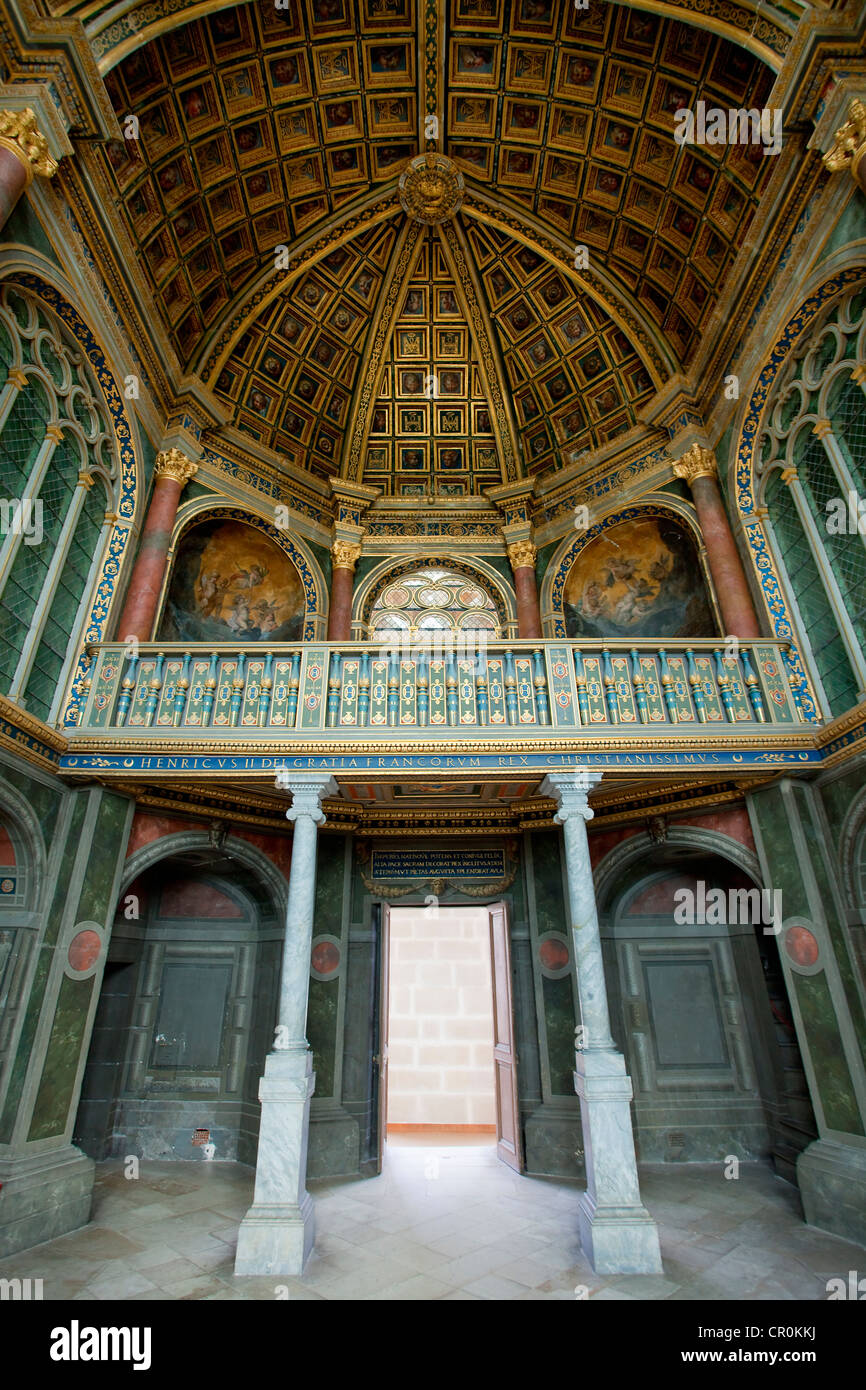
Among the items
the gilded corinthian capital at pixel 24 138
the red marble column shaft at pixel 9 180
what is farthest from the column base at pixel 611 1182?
the gilded corinthian capital at pixel 24 138

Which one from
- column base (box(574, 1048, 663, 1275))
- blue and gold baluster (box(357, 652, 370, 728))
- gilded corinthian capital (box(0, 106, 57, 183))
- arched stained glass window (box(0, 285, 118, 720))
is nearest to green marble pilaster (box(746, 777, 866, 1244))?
column base (box(574, 1048, 663, 1275))

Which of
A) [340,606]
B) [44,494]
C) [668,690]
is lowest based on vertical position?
[668,690]

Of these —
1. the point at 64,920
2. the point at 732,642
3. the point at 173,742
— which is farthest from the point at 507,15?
the point at 64,920

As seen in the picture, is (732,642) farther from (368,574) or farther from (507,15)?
(507,15)

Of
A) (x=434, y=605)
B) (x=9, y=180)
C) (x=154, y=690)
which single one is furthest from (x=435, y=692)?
(x=9, y=180)

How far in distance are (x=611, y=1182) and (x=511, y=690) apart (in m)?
5.11

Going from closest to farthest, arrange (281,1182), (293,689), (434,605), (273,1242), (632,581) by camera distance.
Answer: (273,1242) → (281,1182) → (293,689) → (632,581) → (434,605)

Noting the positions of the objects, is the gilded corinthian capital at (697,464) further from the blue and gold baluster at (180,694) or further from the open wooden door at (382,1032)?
the open wooden door at (382,1032)

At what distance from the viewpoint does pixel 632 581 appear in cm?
1212

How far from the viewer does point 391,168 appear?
11.4 m

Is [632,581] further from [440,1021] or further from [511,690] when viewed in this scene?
[440,1021]

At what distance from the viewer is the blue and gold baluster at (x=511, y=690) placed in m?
8.28

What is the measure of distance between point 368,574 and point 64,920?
7.80m

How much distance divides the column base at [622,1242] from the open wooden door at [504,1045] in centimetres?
342
